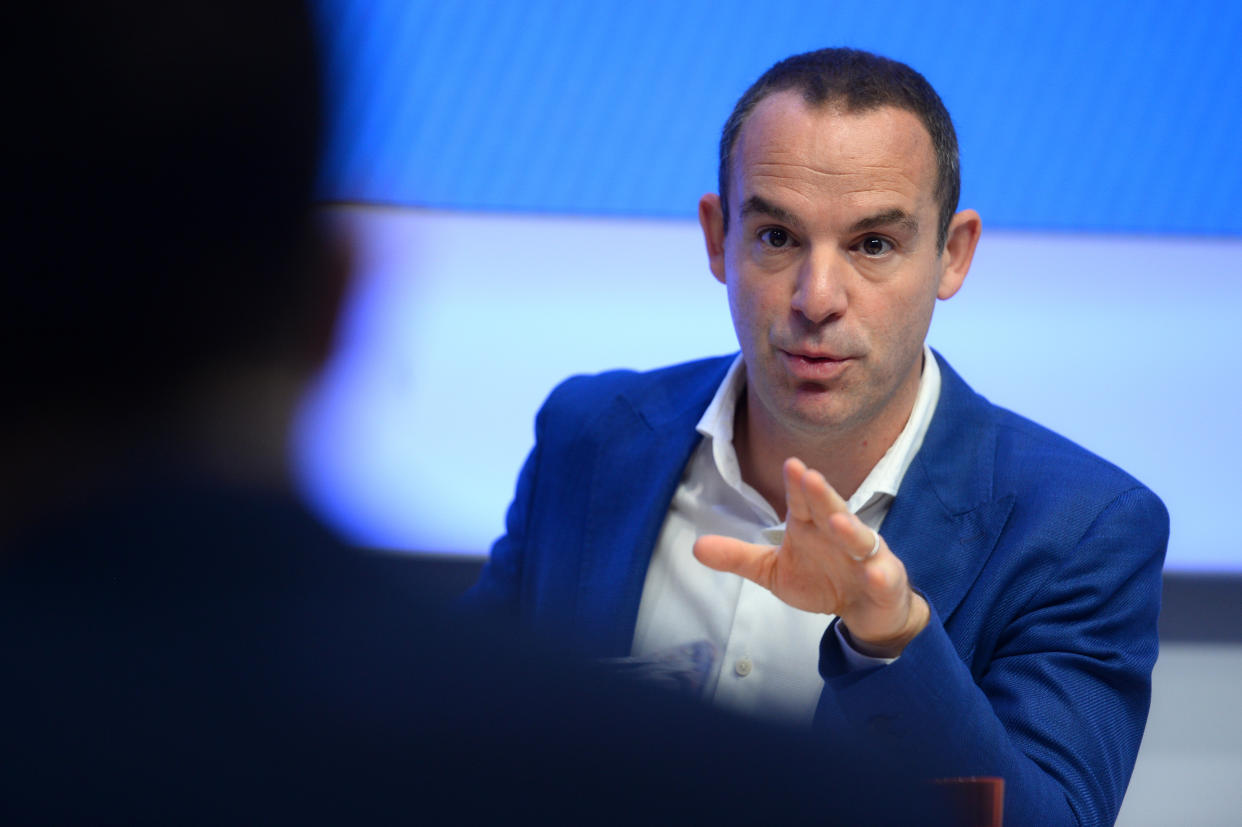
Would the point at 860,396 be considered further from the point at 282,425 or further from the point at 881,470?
the point at 282,425

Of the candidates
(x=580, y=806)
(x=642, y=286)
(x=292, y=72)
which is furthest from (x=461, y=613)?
(x=642, y=286)

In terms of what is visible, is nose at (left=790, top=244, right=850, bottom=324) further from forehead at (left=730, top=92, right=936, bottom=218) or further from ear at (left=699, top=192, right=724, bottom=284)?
ear at (left=699, top=192, right=724, bottom=284)

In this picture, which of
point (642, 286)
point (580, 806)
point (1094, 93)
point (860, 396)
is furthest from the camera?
point (642, 286)

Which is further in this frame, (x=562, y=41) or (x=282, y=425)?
(x=562, y=41)

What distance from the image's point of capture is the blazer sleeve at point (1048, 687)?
3.65 feet

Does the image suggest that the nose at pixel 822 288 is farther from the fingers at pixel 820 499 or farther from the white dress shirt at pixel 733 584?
the fingers at pixel 820 499

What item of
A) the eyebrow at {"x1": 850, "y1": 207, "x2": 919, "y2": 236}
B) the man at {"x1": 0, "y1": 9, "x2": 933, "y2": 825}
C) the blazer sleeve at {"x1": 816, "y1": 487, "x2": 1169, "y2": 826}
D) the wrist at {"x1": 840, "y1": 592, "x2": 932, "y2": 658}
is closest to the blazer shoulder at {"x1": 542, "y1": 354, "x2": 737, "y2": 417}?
the eyebrow at {"x1": 850, "y1": 207, "x2": 919, "y2": 236}

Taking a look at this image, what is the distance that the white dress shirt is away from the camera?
1.51m

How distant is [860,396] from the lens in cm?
148

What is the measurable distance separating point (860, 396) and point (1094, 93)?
2.93 feet

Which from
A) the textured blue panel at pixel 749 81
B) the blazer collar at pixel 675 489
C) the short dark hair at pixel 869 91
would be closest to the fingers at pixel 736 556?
the blazer collar at pixel 675 489

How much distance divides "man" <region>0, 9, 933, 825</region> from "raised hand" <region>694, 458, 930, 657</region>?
583mm

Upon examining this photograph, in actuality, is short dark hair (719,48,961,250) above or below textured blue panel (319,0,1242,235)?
below

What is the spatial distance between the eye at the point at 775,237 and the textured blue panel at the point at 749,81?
1.92 ft
